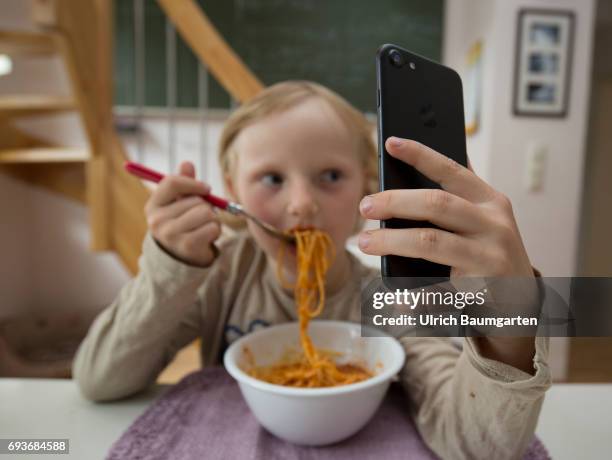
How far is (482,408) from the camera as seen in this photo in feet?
1.27

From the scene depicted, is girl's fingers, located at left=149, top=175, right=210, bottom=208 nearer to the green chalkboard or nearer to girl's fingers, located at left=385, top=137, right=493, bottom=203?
girl's fingers, located at left=385, top=137, right=493, bottom=203

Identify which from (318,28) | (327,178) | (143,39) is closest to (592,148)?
(327,178)

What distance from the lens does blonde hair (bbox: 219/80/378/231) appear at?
59 cm

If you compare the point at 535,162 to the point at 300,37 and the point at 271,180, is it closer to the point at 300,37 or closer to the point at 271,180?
the point at 271,180

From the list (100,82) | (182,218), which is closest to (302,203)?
(182,218)

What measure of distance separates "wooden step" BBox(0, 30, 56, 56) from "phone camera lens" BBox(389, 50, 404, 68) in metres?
1.45

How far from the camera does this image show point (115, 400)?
0.55m

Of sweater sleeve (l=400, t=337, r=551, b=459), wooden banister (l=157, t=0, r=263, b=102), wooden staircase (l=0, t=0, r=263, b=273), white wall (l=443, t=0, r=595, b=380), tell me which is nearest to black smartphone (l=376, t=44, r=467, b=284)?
sweater sleeve (l=400, t=337, r=551, b=459)

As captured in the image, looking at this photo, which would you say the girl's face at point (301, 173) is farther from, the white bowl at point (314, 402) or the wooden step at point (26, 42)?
the wooden step at point (26, 42)

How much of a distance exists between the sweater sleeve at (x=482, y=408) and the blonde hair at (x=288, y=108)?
0.29 metres

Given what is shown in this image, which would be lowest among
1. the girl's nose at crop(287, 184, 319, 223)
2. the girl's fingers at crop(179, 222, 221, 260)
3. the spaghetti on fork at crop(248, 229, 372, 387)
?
the spaghetti on fork at crop(248, 229, 372, 387)

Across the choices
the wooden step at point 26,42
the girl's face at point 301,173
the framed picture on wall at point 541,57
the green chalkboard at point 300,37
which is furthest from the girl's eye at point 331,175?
the green chalkboard at point 300,37

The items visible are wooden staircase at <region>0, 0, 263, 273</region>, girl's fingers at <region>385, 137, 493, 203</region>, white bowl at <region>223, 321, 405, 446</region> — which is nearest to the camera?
girl's fingers at <region>385, 137, 493, 203</region>

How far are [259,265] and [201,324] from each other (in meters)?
0.13
